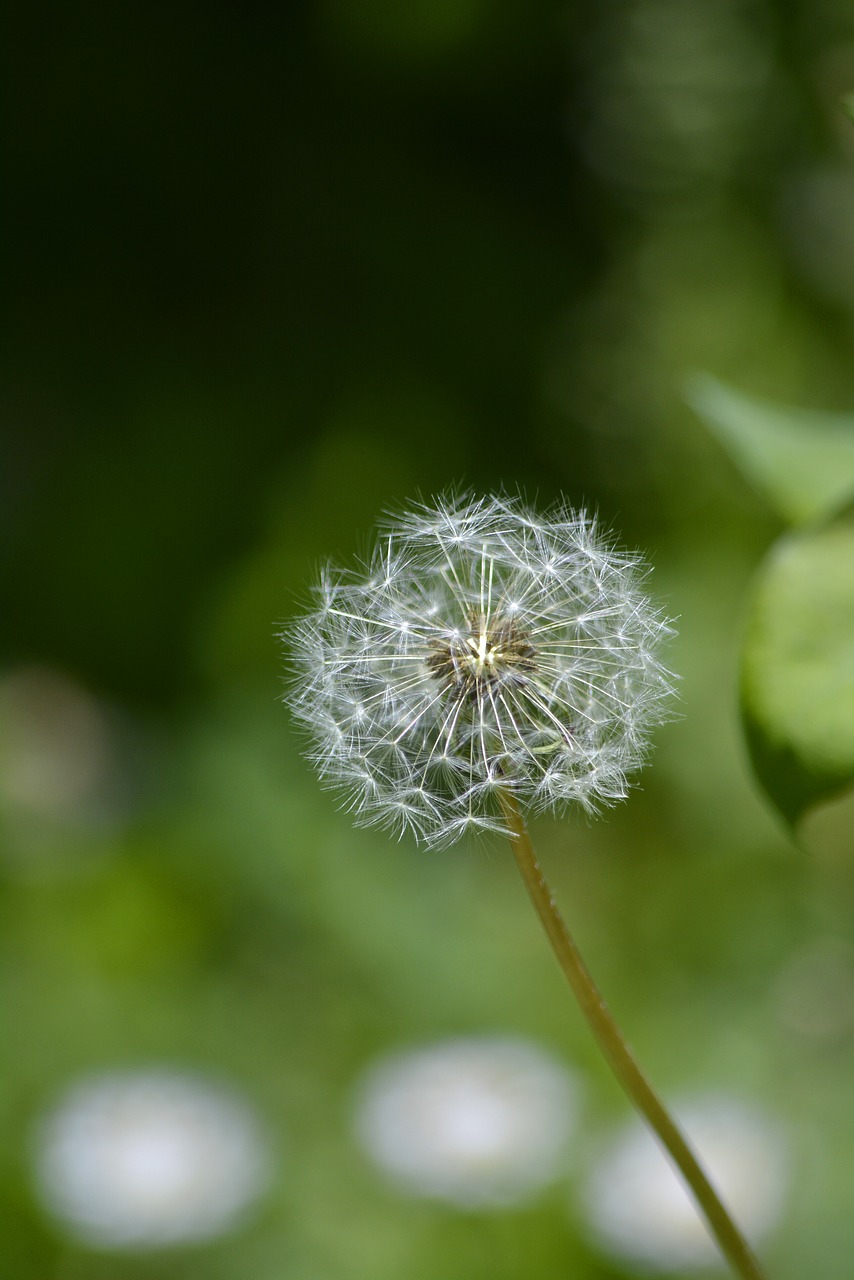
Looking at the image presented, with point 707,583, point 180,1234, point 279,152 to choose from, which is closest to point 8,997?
point 180,1234

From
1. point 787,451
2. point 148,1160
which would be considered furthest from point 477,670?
point 148,1160

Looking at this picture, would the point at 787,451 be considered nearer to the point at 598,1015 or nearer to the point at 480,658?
the point at 480,658

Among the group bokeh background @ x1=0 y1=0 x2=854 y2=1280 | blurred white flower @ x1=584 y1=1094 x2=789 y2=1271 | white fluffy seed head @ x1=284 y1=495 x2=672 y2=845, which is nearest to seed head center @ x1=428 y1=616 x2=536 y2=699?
white fluffy seed head @ x1=284 y1=495 x2=672 y2=845

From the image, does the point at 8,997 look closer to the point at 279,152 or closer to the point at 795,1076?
the point at 795,1076

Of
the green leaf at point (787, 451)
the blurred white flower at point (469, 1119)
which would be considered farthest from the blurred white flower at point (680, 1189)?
the green leaf at point (787, 451)

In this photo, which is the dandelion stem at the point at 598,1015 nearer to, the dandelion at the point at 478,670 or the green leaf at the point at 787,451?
the dandelion at the point at 478,670

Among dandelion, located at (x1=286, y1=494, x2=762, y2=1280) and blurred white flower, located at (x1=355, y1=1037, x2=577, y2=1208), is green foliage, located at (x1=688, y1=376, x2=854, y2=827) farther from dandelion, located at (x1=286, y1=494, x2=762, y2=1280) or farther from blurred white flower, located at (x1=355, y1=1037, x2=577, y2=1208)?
blurred white flower, located at (x1=355, y1=1037, x2=577, y2=1208)
